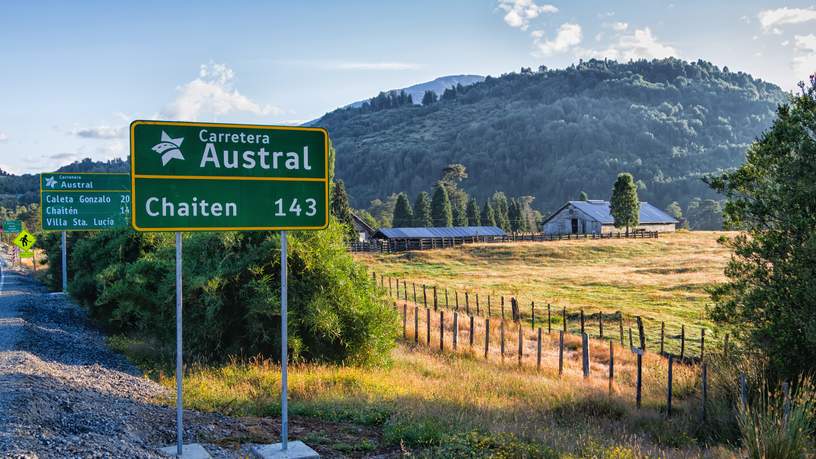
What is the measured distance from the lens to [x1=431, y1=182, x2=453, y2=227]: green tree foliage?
289 ft

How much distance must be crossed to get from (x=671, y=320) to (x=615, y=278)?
17.3 m

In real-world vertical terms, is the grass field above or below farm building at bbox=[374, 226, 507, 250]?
below

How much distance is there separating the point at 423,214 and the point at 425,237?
20.4 m

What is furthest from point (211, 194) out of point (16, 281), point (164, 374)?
point (16, 281)

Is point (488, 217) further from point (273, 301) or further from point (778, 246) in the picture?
point (778, 246)

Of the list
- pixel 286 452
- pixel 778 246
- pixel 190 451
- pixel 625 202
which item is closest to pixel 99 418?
pixel 190 451

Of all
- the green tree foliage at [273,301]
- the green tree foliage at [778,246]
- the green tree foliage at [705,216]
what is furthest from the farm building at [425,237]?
the green tree foliage at [705,216]

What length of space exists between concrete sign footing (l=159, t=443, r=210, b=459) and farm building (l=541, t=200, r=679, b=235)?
263 ft

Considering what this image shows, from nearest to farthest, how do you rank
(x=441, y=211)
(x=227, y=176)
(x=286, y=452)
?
(x=286, y=452), (x=227, y=176), (x=441, y=211)

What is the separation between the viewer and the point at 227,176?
739 centimetres

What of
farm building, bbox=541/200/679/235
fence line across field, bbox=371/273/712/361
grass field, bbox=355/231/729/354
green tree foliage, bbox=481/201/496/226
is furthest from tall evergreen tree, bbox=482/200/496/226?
fence line across field, bbox=371/273/712/361

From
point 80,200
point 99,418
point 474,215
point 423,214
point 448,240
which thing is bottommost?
point 448,240

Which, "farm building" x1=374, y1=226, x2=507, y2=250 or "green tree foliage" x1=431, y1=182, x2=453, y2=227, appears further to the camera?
"green tree foliage" x1=431, y1=182, x2=453, y2=227

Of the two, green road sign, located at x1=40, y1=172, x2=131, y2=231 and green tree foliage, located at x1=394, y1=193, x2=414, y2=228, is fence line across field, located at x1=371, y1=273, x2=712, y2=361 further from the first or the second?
green tree foliage, located at x1=394, y1=193, x2=414, y2=228
